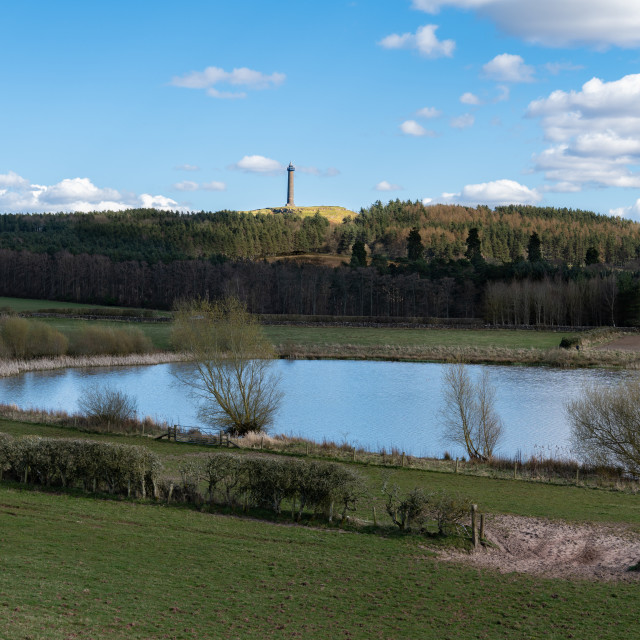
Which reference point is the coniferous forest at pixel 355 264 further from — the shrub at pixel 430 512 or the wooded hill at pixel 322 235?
the shrub at pixel 430 512

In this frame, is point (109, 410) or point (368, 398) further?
point (368, 398)

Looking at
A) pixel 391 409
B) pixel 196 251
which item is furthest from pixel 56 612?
pixel 196 251

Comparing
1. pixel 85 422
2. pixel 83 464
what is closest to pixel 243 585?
pixel 83 464

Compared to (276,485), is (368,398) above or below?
below

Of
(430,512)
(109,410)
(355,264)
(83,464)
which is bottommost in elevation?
(430,512)

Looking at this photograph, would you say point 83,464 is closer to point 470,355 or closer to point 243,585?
point 243,585

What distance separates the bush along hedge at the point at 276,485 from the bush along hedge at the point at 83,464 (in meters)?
1.12

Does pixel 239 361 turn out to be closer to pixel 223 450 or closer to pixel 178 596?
pixel 223 450

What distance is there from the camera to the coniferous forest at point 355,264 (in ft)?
320

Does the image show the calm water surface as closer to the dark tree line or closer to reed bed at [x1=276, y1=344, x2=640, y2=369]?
reed bed at [x1=276, y1=344, x2=640, y2=369]

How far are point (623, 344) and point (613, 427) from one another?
4851cm

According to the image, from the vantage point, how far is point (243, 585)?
13.5 m

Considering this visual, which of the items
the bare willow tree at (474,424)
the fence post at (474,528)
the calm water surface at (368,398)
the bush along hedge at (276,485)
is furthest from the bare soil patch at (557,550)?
the calm water surface at (368,398)

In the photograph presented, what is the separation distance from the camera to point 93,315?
309ft
